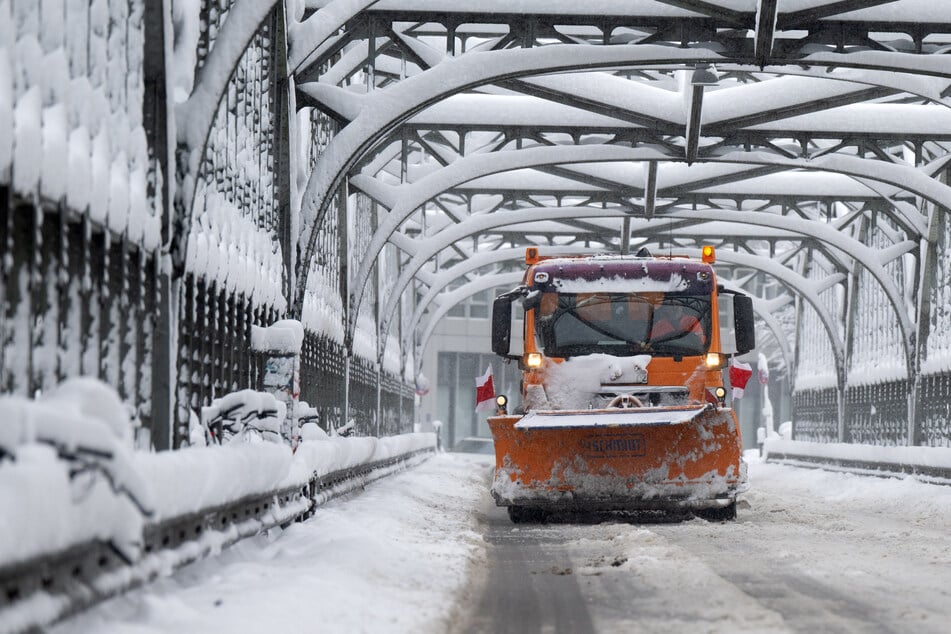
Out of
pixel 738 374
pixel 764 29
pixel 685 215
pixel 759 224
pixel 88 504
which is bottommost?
pixel 88 504

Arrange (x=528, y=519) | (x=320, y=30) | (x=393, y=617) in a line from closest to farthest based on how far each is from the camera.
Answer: (x=393, y=617)
(x=528, y=519)
(x=320, y=30)

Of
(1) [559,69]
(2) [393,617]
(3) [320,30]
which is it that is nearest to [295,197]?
(3) [320,30]

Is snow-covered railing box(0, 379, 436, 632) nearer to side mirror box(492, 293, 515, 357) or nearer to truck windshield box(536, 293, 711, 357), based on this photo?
side mirror box(492, 293, 515, 357)

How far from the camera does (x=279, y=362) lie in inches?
583

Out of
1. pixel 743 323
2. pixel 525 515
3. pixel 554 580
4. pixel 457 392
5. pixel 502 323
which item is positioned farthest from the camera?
pixel 457 392

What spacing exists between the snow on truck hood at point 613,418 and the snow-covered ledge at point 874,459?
9.38m

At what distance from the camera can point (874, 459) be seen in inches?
1058

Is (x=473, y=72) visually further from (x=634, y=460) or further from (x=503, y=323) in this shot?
(x=634, y=460)

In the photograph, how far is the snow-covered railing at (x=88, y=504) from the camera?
4.79 meters

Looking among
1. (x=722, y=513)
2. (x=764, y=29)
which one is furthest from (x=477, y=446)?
(x=722, y=513)

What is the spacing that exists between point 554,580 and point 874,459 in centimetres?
1923

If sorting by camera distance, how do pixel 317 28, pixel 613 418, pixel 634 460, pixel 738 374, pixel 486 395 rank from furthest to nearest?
pixel 486 395
pixel 317 28
pixel 738 374
pixel 634 460
pixel 613 418

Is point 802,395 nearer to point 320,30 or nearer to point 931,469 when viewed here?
point 931,469

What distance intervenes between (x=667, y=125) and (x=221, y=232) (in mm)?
10500
